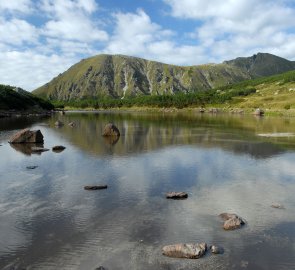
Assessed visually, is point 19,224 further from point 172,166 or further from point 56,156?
point 56,156

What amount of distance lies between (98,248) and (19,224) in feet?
27.2

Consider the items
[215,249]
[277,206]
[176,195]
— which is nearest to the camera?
[215,249]

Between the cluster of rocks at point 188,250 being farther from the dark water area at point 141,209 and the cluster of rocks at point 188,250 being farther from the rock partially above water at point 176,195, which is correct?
the rock partially above water at point 176,195

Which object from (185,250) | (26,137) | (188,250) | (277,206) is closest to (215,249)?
(188,250)

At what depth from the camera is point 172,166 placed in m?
50.8

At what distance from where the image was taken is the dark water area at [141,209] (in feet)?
74.2

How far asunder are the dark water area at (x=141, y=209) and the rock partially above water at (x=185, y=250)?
0.45 meters

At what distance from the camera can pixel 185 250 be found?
74.6 ft

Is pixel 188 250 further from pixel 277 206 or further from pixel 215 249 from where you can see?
pixel 277 206

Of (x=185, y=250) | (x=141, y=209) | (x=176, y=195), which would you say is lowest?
(x=141, y=209)

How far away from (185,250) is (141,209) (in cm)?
964

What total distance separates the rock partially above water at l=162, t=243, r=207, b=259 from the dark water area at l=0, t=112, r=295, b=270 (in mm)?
454

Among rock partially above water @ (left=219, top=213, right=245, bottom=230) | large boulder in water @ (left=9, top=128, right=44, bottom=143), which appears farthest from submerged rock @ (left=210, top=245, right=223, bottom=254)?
large boulder in water @ (left=9, top=128, right=44, bottom=143)

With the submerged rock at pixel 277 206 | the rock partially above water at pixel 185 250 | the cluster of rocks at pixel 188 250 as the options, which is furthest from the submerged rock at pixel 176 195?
the rock partially above water at pixel 185 250
